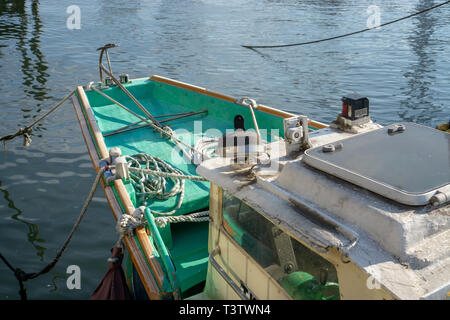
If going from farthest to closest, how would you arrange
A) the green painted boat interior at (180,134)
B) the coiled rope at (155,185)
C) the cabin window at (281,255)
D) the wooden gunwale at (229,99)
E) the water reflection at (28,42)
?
1. the water reflection at (28,42)
2. the wooden gunwale at (229,99)
3. the coiled rope at (155,185)
4. the green painted boat interior at (180,134)
5. the cabin window at (281,255)

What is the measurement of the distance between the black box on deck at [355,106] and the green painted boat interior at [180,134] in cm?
185

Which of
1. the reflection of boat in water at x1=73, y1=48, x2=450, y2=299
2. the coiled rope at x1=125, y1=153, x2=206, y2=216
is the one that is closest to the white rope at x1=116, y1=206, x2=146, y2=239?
the reflection of boat in water at x1=73, y1=48, x2=450, y2=299

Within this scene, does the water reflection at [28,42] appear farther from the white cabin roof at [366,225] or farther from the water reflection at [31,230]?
the white cabin roof at [366,225]

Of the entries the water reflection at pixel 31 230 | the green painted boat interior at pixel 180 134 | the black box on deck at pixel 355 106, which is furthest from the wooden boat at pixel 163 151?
the black box on deck at pixel 355 106

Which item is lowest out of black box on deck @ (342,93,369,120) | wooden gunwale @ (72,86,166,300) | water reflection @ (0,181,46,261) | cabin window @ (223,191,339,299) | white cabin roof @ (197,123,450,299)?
water reflection @ (0,181,46,261)

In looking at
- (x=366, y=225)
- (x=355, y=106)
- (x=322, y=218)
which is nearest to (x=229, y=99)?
(x=355, y=106)

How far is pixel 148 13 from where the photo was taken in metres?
26.3

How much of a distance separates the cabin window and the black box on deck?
0.96m

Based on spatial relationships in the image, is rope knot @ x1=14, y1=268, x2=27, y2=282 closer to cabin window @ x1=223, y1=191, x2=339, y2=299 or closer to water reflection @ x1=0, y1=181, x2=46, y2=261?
water reflection @ x1=0, y1=181, x2=46, y2=261

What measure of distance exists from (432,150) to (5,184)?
789 cm

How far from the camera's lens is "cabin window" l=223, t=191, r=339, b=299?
2086mm

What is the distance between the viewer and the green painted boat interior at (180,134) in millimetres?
4270
